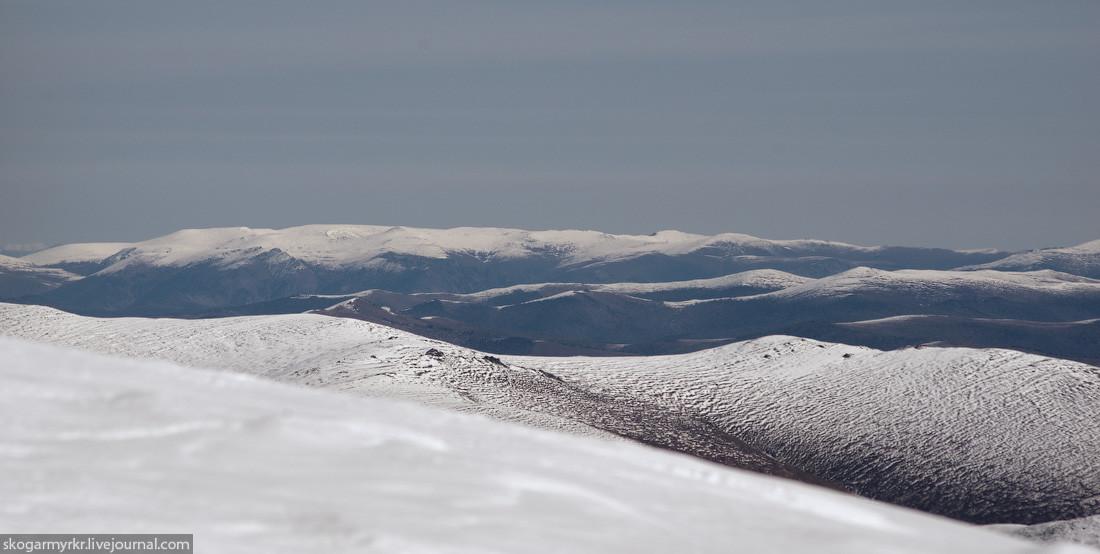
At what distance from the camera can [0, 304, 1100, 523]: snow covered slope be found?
6794 cm

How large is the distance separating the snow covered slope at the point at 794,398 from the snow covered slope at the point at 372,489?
55.0 meters

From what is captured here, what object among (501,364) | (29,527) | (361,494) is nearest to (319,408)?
(361,494)

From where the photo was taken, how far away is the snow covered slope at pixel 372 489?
8.75 meters

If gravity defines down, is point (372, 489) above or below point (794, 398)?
above

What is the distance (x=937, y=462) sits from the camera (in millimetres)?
70938

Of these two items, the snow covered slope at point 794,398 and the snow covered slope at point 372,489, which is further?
the snow covered slope at point 794,398

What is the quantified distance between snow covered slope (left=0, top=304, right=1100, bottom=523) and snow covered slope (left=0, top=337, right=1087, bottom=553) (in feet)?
181

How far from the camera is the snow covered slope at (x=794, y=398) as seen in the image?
67938 mm

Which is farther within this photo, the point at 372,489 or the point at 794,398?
the point at 794,398

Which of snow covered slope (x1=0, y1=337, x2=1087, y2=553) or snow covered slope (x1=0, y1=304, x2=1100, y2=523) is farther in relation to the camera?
snow covered slope (x1=0, y1=304, x2=1100, y2=523)

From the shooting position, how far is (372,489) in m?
9.76

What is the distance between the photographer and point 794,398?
89.7 meters

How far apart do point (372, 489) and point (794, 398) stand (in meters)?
83.3

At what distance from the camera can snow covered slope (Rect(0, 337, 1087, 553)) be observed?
28.7ft
